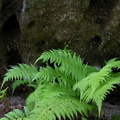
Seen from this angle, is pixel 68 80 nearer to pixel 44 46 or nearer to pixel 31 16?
pixel 44 46

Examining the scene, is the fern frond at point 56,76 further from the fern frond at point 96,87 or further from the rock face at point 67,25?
the rock face at point 67,25

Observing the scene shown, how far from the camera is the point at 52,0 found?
4223mm

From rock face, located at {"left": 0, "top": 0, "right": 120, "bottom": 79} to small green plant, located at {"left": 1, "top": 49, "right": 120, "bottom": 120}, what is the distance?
3.02 ft

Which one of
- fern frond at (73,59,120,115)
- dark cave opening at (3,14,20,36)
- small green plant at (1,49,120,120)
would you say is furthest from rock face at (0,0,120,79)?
fern frond at (73,59,120,115)

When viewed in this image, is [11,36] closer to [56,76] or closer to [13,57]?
[13,57]

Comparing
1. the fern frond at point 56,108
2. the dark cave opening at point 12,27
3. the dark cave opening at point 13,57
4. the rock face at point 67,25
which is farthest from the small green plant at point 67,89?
the dark cave opening at point 12,27

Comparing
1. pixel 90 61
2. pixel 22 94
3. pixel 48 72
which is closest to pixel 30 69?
pixel 48 72

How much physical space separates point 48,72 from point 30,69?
0.63 metres

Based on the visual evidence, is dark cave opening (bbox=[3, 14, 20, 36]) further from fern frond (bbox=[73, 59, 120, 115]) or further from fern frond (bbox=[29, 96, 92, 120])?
fern frond (bbox=[73, 59, 120, 115])

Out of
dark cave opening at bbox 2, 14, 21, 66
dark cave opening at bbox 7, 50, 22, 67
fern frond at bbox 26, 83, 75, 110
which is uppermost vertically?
dark cave opening at bbox 2, 14, 21, 66

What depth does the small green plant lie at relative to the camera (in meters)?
2.37

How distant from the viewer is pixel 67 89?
3.15m

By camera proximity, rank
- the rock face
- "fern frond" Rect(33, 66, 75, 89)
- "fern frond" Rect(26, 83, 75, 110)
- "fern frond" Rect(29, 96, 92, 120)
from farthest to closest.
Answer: the rock face, "fern frond" Rect(33, 66, 75, 89), "fern frond" Rect(26, 83, 75, 110), "fern frond" Rect(29, 96, 92, 120)

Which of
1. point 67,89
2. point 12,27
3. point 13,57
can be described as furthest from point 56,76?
point 12,27
